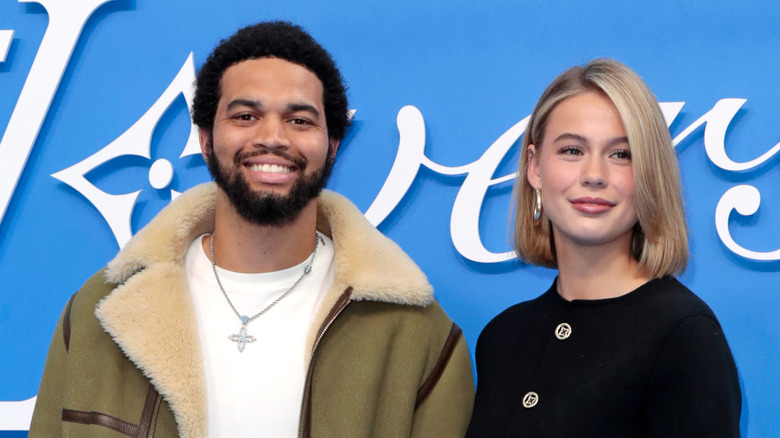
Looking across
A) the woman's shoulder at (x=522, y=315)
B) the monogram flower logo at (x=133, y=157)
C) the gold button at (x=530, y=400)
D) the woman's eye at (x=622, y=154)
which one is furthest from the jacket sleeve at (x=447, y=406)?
the monogram flower logo at (x=133, y=157)

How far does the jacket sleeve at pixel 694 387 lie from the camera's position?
56.6 inches

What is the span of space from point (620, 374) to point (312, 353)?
661 millimetres

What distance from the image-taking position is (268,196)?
75.1 inches

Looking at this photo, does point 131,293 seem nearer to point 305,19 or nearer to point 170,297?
point 170,297

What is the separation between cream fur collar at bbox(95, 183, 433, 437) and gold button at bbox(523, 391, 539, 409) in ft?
1.17

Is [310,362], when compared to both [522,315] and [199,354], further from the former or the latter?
[522,315]

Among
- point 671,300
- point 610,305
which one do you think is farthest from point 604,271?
point 671,300

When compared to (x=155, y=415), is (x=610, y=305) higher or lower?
higher

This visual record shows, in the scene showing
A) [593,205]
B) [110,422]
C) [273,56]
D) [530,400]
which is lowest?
[110,422]

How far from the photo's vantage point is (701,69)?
2482 millimetres

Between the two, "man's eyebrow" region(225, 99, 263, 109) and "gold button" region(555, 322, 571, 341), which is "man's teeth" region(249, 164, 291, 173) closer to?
"man's eyebrow" region(225, 99, 263, 109)

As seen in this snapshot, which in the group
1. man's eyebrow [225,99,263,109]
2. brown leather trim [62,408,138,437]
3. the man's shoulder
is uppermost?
man's eyebrow [225,99,263,109]

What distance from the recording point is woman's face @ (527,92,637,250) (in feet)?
5.47

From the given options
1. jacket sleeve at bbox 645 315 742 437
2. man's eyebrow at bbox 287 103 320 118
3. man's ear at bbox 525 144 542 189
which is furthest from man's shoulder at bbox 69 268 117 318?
jacket sleeve at bbox 645 315 742 437
